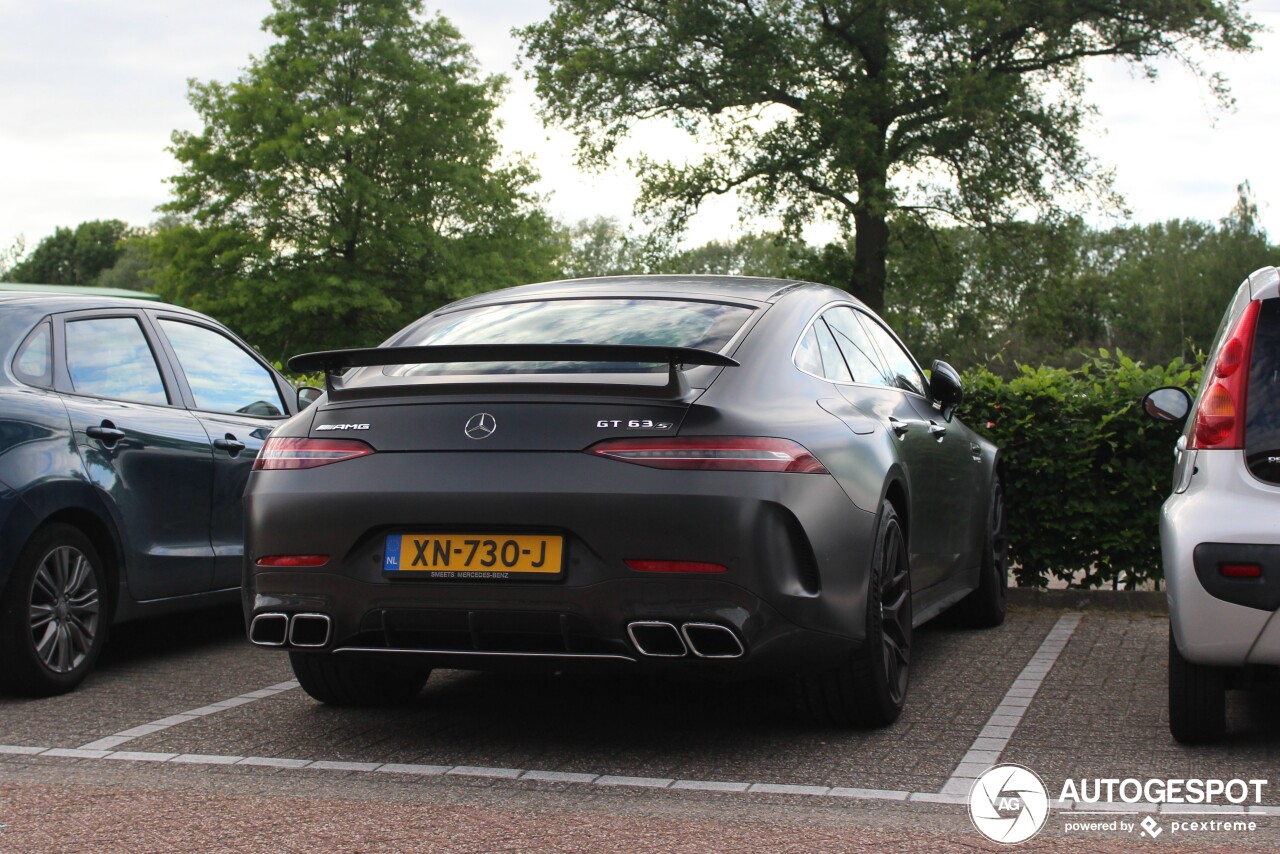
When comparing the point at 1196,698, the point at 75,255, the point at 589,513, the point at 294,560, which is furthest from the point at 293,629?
the point at 75,255

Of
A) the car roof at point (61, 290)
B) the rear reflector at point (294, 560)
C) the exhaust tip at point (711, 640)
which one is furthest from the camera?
the car roof at point (61, 290)

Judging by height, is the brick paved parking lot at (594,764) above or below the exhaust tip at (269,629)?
below

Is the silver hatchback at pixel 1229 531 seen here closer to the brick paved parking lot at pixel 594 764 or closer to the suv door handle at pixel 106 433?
the brick paved parking lot at pixel 594 764

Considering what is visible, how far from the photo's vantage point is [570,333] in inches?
196

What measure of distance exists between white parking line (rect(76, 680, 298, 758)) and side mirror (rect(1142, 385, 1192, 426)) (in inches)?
140

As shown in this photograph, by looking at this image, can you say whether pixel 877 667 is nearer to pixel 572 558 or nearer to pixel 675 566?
pixel 675 566

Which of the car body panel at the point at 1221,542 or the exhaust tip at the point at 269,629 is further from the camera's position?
the exhaust tip at the point at 269,629

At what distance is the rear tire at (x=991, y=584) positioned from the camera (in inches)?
295

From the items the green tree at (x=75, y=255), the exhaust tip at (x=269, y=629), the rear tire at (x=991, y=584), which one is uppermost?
the green tree at (x=75, y=255)

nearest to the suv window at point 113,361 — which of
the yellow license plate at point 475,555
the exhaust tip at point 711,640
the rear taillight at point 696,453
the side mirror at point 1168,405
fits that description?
the yellow license plate at point 475,555

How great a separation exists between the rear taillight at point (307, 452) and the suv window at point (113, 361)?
1955 mm

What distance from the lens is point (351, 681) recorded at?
5.38 meters

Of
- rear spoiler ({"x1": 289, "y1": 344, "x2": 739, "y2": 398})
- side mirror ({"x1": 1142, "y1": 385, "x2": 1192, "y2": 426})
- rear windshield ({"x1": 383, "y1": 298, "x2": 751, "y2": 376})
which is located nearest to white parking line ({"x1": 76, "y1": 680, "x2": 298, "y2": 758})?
rear spoiler ({"x1": 289, "y1": 344, "x2": 739, "y2": 398})

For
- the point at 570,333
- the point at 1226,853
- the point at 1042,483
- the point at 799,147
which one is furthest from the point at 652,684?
the point at 799,147
